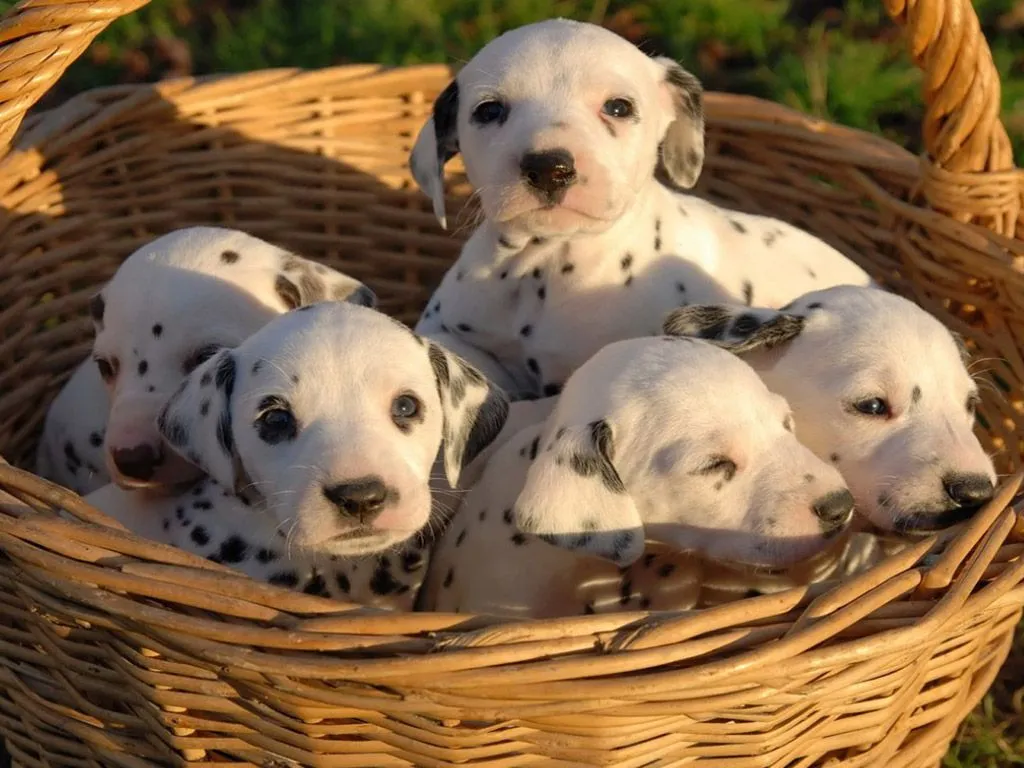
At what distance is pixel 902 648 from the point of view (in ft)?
9.16

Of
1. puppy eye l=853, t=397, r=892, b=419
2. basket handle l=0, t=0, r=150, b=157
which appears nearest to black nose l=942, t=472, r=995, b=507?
puppy eye l=853, t=397, r=892, b=419

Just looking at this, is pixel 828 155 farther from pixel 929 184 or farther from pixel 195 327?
pixel 195 327

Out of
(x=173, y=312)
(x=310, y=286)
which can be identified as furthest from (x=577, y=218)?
(x=173, y=312)

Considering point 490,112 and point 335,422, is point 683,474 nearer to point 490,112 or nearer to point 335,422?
point 335,422

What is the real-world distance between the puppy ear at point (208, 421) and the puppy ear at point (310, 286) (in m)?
0.69

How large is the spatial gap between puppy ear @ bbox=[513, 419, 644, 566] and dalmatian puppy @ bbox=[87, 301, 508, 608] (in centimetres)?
28

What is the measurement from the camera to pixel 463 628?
268 centimetres

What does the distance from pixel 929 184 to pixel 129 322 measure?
2.85 m

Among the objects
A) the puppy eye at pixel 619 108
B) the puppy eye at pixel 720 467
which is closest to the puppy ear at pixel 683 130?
the puppy eye at pixel 619 108

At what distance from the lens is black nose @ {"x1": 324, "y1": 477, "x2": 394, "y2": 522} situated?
10.1 ft

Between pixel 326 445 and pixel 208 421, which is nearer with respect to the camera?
pixel 326 445

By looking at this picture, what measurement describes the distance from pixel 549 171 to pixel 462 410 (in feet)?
2.41

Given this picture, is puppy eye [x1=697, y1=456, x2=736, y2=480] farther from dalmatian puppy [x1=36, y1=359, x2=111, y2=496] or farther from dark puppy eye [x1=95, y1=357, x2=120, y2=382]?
dalmatian puppy [x1=36, y1=359, x2=111, y2=496]

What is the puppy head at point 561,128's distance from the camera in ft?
12.4
